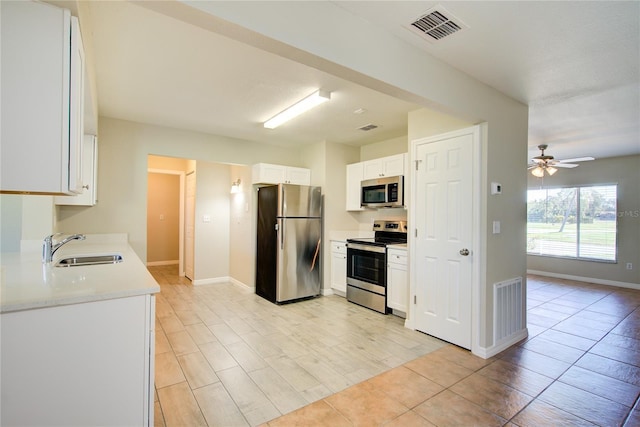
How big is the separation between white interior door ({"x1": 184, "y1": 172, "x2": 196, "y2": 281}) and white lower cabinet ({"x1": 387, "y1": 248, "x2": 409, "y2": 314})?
3.57m

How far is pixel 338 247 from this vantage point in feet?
15.5


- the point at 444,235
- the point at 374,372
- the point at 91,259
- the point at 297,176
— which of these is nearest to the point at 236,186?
the point at 297,176

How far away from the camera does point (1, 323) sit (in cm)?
113

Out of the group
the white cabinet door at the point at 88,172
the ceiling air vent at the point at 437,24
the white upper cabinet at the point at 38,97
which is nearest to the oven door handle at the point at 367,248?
the ceiling air vent at the point at 437,24

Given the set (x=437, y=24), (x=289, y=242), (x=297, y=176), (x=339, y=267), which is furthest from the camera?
(x=297, y=176)

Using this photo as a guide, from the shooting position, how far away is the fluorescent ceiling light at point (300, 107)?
291cm

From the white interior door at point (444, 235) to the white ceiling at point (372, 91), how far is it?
2.05 ft

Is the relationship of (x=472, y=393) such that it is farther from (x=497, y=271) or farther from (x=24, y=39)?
(x=24, y=39)

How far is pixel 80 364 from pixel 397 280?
3.12m

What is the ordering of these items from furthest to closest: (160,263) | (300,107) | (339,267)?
(160,263) → (339,267) → (300,107)

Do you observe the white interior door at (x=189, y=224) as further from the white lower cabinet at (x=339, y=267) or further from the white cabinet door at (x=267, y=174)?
the white lower cabinet at (x=339, y=267)

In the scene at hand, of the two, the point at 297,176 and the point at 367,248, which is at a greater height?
the point at 297,176

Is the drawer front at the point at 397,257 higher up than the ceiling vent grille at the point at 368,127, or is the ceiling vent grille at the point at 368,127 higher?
the ceiling vent grille at the point at 368,127

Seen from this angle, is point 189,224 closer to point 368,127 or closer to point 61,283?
point 368,127
